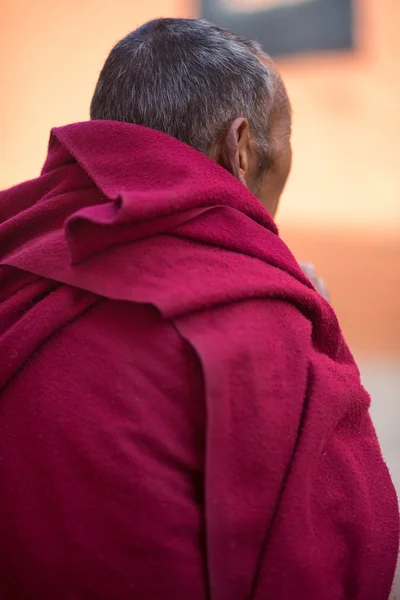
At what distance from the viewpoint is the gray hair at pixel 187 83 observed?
0.73 m

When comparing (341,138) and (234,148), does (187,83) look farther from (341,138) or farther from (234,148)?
(341,138)

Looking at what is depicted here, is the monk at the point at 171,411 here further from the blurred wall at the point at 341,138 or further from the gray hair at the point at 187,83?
the blurred wall at the point at 341,138

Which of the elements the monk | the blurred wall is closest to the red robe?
the monk

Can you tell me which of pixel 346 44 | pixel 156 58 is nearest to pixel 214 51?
pixel 156 58

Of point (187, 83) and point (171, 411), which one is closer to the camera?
point (171, 411)

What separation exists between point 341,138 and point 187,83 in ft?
→ 3.75

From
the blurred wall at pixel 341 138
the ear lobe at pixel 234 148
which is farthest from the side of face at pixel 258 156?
the blurred wall at pixel 341 138

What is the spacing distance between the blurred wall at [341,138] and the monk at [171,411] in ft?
3.73

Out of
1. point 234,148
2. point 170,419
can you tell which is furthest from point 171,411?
point 234,148

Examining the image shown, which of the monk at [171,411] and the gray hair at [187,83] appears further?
the gray hair at [187,83]

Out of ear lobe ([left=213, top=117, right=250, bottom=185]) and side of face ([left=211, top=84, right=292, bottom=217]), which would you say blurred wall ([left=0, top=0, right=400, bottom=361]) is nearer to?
side of face ([left=211, top=84, right=292, bottom=217])

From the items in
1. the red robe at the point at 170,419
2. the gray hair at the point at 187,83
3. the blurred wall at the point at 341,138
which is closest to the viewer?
the red robe at the point at 170,419

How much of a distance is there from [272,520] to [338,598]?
106mm

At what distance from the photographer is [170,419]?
0.62 m
